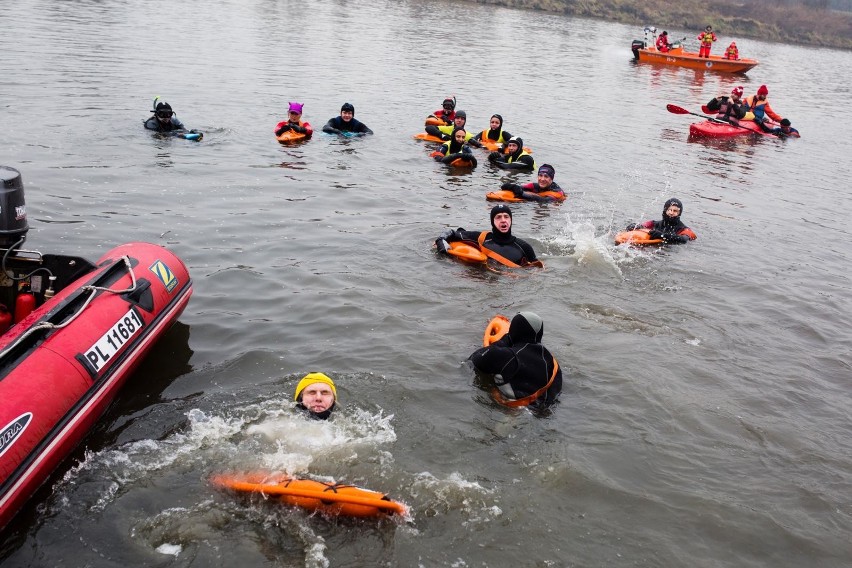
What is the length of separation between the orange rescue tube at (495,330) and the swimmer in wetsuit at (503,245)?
2.13m

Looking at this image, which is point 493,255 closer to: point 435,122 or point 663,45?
point 435,122

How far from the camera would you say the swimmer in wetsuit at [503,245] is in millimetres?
9609

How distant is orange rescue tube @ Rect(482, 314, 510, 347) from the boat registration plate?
3.11 m

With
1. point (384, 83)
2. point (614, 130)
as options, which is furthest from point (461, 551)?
point (384, 83)

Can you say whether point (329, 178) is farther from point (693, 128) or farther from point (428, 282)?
point (693, 128)

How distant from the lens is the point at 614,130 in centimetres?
2014

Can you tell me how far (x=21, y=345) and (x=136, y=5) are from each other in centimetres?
3521

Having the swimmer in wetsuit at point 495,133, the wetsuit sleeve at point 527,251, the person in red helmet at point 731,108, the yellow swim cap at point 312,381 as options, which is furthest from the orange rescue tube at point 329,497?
the person in red helmet at point 731,108

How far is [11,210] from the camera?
20.1 feet

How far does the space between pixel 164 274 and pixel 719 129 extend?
57.6 ft

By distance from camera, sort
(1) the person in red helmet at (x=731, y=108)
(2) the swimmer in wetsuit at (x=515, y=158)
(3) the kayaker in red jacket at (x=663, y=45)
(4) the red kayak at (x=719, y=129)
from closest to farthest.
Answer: (2) the swimmer in wetsuit at (x=515, y=158), (4) the red kayak at (x=719, y=129), (1) the person in red helmet at (x=731, y=108), (3) the kayaker in red jacket at (x=663, y=45)

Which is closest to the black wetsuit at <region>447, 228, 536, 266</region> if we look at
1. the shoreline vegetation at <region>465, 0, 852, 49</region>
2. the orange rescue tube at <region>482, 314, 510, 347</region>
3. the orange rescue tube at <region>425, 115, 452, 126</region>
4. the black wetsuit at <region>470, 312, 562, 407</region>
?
the orange rescue tube at <region>482, 314, 510, 347</region>

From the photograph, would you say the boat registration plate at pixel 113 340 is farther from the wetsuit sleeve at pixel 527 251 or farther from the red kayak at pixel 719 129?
the red kayak at pixel 719 129

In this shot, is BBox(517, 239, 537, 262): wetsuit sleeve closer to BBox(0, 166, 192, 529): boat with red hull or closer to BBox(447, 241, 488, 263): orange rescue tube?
BBox(447, 241, 488, 263): orange rescue tube
